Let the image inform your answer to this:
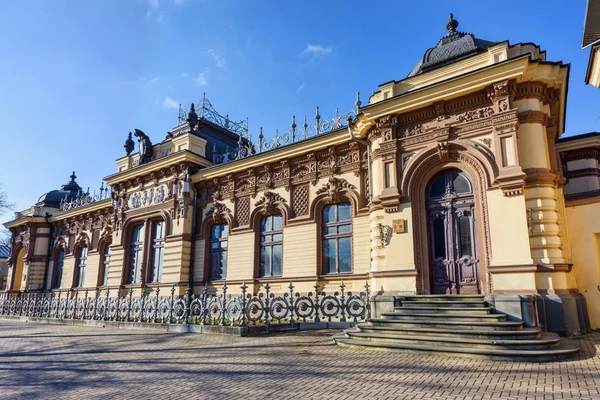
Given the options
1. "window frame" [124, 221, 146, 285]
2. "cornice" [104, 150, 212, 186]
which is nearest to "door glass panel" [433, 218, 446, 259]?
"cornice" [104, 150, 212, 186]

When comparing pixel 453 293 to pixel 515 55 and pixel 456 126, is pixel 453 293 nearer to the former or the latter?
pixel 456 126

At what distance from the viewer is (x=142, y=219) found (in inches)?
818

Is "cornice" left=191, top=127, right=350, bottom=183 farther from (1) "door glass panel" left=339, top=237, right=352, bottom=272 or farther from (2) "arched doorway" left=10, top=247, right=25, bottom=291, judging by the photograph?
(2) "arched doorway" left=10, top=247, right=25, bottom=291

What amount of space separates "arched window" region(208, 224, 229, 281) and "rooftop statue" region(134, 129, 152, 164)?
5.90 meters

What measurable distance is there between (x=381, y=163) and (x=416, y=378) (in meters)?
7.34

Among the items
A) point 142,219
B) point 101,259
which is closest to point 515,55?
point 142,219

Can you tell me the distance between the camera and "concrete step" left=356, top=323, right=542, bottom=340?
7.95 metres

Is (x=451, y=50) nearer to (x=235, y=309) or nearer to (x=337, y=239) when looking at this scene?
(x=337, y=239)

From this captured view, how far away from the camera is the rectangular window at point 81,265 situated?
25328mm

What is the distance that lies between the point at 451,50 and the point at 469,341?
29.4 feet

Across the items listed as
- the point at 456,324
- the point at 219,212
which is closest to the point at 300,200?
the point at 219,212

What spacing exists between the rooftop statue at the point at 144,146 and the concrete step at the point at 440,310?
15.9 metres

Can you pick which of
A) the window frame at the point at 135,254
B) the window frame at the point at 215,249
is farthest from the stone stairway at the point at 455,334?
the window frame at the point at 135,254

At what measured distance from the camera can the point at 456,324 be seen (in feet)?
28.8
